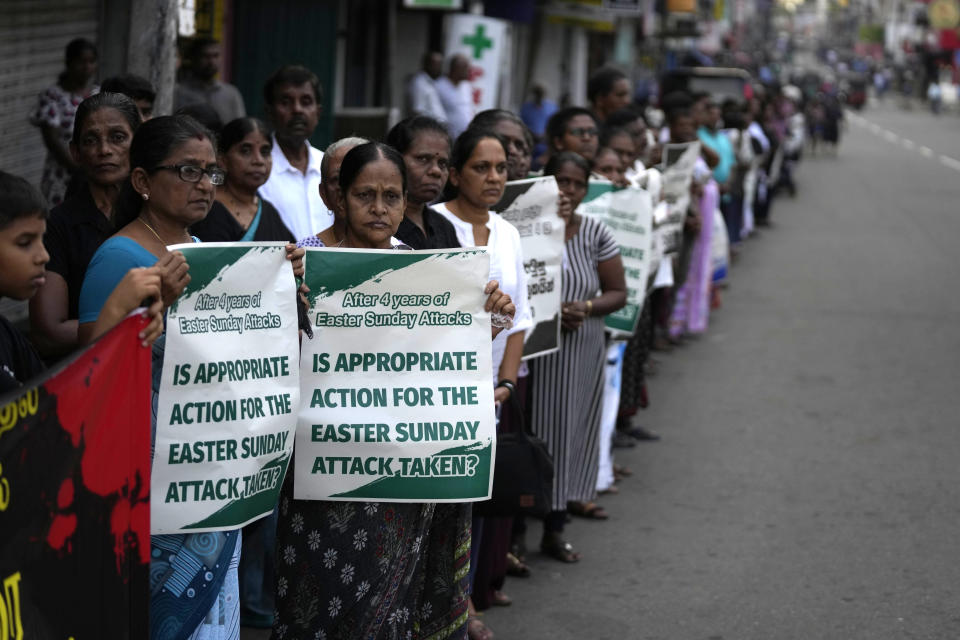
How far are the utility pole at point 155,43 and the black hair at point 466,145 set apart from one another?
5.62 feet

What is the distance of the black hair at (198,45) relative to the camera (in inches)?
344

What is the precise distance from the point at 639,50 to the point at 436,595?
35523 mm

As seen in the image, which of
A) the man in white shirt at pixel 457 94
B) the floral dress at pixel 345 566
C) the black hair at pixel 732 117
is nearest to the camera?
the floral dress at pixel 345 566

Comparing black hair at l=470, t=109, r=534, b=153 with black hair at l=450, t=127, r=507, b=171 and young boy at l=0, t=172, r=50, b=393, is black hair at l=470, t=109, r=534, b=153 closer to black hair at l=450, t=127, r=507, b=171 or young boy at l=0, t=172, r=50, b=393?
black hair at l=450, t=127, r=507, b=171

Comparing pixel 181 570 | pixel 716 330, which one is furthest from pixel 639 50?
pixel 181 570

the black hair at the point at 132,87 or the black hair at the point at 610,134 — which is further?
the black hair at the point at 610,134

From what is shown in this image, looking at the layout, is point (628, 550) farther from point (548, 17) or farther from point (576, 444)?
point (548, 17)

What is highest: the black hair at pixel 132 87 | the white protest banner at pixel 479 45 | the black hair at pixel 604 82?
the white protest banner at pixel 479 45

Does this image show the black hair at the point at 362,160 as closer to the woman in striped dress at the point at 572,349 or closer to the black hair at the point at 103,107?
the black hair at the point at 103,107

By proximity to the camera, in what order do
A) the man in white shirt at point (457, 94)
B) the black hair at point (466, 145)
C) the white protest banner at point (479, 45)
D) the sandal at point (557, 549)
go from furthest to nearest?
1. the white protest banner at point (479, 45)
2. the man in white shirt at point (457, 94)
3. the sandal at point (557, 549)
4. the black hair at point (466, 145)

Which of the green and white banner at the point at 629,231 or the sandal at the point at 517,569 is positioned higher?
the green and white banner at the point at 629,231

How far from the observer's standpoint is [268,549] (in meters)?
5.09

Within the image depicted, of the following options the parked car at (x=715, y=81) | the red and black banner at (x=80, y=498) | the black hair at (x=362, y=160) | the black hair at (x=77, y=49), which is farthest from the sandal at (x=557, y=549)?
the parked car at (x=715, y=81)

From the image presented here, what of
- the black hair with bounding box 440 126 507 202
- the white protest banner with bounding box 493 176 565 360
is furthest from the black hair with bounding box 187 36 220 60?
the black hair with bounding box 440 126 507 202
